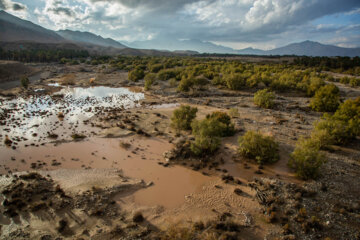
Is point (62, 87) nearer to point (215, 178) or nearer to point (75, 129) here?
point (75, 129)

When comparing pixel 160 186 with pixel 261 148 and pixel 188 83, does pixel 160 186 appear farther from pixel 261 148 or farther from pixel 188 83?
pixel 188 83

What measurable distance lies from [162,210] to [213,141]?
346 inches

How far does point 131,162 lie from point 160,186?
4889mm

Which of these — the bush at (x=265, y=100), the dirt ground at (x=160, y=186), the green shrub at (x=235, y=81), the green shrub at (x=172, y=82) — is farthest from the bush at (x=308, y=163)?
the green shrub at (x=172, y=82)

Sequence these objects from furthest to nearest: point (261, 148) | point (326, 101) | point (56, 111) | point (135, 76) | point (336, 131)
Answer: point (135, 76) < point (56, 111) < point (326, 101) < point (336, 131) < point (261, 148)

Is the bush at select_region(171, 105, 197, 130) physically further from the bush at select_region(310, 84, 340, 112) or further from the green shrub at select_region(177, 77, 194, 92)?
the bush at select_region(310, 84, 340, 112)

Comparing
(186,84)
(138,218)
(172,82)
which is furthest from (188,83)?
(138,218)

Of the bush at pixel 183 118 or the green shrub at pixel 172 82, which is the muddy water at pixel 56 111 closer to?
the green shrub at pixel 172 82

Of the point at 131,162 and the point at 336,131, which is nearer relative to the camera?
the point at 131,162

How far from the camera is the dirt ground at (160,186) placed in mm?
11758

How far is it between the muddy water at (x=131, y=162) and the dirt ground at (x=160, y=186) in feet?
0.30

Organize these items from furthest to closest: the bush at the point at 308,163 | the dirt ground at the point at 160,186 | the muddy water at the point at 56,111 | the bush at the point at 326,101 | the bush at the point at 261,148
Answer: the bush at the point at 326,101, the muddy water at the point at 56,111, the bush at the point at 261,148, the bush at the point at 308,163, the dirt ground at the point at 160,186

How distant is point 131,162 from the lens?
19266 mm

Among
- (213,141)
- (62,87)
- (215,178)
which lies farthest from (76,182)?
(62,87)
